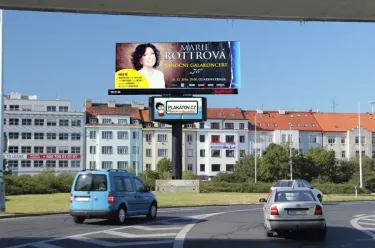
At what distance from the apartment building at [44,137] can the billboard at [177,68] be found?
5860 cm

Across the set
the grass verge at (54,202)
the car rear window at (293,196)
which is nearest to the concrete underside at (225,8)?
the car rear window at (293,196)

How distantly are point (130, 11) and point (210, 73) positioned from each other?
44215mm

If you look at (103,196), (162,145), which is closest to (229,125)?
(162,145)

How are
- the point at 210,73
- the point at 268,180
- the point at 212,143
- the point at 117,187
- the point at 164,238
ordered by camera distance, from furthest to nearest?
the point at 212,143 < the point at 268,180 < the point at 210,73 < the point at 117,187 < the point at 164,238

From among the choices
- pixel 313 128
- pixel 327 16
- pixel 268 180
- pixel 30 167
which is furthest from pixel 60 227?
pixel 313 128

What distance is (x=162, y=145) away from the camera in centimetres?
11694

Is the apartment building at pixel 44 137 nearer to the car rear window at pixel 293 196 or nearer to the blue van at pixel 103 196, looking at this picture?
the blue van at pixel 103 196

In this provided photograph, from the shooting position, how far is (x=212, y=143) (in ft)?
385

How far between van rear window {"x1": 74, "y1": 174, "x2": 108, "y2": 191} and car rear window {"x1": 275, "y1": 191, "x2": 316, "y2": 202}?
6.79 metres

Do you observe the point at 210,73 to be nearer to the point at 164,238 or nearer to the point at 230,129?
the point at 164,238

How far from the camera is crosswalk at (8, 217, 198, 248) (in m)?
14.6

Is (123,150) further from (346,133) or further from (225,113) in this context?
(346,133)

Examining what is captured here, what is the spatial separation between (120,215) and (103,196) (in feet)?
3.08

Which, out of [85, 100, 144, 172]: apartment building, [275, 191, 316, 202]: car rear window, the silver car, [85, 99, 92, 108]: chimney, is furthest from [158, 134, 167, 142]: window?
the silver car
